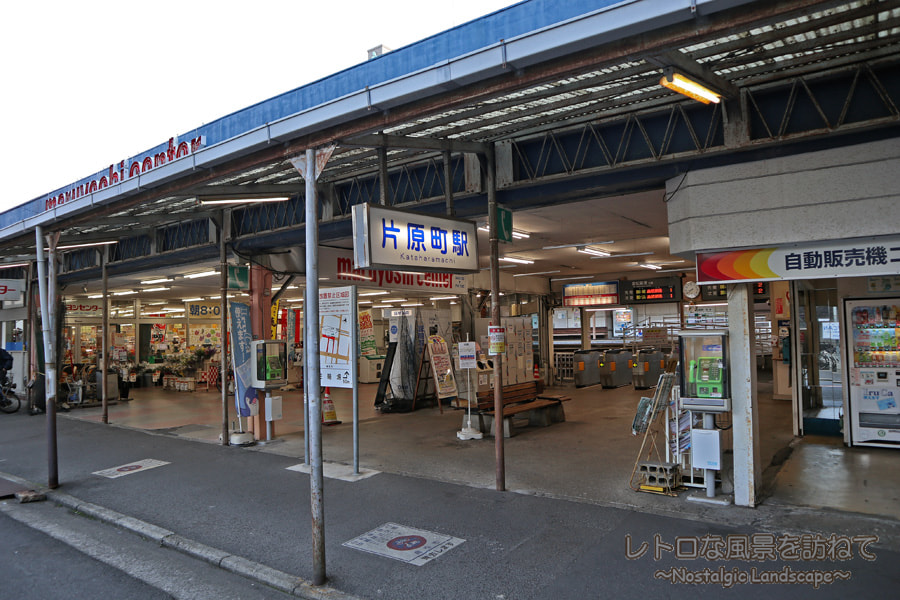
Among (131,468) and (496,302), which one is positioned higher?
(496,302)

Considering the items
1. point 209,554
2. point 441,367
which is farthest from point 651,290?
point 209,554

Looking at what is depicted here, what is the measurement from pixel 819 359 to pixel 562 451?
16.1 feet

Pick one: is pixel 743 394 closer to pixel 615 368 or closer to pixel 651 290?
pixel 651 290

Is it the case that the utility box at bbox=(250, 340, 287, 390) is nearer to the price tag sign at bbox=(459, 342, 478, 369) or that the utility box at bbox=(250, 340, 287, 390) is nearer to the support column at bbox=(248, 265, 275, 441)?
the support column at bbox=(248, 265, 275, 441)

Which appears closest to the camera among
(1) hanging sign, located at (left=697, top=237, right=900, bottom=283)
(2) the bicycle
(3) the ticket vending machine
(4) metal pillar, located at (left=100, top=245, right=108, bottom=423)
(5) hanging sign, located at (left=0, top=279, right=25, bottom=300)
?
(1) hanging sign, located at (left=697, top=237, right=900, bottom=283)

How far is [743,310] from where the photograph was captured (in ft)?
21.7

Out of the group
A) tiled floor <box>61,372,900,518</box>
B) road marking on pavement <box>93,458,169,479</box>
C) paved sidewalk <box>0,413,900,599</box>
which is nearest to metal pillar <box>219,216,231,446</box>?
tiled floor <box>61,372,900,518</box>

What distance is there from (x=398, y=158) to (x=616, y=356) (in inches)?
529

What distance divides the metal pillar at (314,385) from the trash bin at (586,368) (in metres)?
15.6

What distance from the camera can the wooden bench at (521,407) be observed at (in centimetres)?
1123

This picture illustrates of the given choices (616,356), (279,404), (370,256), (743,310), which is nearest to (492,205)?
(370,256)

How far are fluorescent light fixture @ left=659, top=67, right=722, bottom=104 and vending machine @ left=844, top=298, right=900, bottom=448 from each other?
237 inches

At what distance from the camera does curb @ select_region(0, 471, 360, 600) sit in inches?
185

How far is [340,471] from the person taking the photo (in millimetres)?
8648
